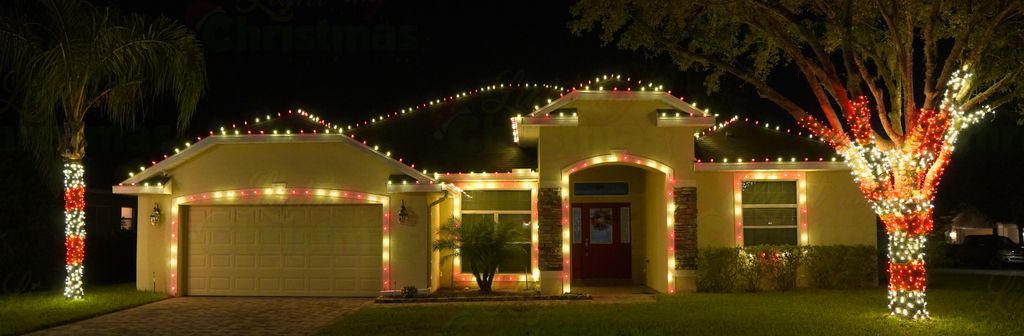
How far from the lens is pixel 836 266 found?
54.4 feet

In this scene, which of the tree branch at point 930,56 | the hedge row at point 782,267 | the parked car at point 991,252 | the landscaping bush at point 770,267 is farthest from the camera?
the parked car at point 991,252

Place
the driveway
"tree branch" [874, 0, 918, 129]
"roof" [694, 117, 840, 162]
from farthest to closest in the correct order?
1. "roof" [694, 117, 840, 162]
2. "tree branch" [874, 0, 918, 129]
3. the driveway

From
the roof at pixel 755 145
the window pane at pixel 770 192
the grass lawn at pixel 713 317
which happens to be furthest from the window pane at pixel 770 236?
the grass lawn at pixel 713 317

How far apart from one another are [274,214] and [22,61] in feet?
16.3

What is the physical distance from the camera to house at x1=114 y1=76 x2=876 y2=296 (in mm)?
15656

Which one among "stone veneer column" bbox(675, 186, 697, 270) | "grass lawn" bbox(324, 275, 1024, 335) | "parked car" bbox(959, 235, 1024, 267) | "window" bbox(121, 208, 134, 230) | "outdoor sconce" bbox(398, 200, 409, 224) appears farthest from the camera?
"parked car" bbox(959, 235, 1024, 267)

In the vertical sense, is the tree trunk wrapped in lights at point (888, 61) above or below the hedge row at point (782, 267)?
above

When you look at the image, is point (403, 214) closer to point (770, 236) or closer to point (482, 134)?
point (482, 134)

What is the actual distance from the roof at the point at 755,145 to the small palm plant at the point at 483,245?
4480 millimetres

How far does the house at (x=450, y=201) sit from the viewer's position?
51.4ft

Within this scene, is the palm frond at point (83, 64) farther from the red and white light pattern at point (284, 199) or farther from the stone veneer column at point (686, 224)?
the stone veneer column at point (686, 224)

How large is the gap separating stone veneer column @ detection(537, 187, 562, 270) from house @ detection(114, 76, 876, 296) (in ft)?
0.06

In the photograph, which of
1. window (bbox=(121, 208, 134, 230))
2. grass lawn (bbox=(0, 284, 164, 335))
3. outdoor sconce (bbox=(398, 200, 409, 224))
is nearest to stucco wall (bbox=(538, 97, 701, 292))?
outdoor sconce (bbox=(398, 200, 409, 224))

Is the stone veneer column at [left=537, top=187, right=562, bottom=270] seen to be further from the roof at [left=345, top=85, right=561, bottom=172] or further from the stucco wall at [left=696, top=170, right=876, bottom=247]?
the stucco wall at [left=696, top=170, right=876, bottom=247]
